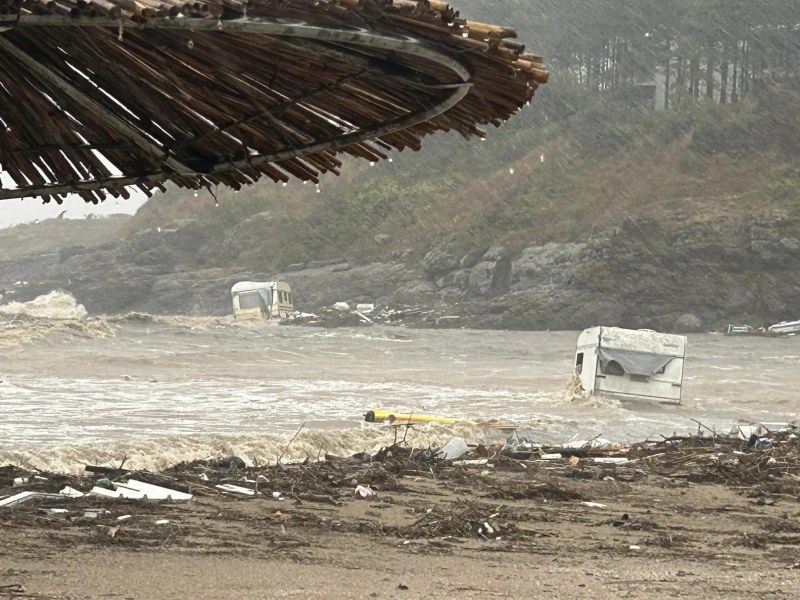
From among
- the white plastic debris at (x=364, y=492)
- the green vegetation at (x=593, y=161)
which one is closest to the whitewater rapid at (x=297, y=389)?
the white plastic debris at (x=364, y=492)

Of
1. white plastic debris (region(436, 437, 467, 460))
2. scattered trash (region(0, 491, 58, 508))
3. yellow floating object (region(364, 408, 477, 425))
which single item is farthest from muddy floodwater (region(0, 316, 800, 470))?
scattered trash (region(0, 491, 58, 508))

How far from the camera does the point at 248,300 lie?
1892 inches

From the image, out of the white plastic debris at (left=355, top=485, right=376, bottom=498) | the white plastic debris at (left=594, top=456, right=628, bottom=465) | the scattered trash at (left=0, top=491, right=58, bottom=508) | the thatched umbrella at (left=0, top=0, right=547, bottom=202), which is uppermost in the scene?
the thatched umbrella at (left=0, top=0, right=547, bottom=202)

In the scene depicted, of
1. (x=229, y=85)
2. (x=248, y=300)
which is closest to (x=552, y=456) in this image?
(x=229, y=85)

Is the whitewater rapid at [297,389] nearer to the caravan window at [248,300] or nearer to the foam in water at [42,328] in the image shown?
the foam in water at [42,328]

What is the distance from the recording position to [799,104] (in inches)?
2304

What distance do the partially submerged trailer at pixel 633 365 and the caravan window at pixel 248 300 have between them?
29000 millimetres

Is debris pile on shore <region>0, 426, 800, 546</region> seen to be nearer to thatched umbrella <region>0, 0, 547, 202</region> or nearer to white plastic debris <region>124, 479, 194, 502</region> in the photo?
white plastic debris <region>124, 479, 194, 502</region>

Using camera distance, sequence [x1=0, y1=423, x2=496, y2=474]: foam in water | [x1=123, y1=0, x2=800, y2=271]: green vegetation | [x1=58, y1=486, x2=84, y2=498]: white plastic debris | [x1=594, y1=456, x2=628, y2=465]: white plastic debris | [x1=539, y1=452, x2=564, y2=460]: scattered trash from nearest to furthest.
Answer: [x1=58, y1=486, x2=84, y2=498]: white plastic debris, [x1=0, y1=423, x2=496, y2=474]: foam in water, [x1=594, y1=456, x2=628, y2=465]: white plastic debris, [x1=539, y1=452, x2=564, y2=460]: scattered trash, [x1=123, y1=0, x2=800, y2=271]: green vegetation

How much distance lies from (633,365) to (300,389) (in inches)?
263

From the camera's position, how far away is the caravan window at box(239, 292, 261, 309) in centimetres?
4797

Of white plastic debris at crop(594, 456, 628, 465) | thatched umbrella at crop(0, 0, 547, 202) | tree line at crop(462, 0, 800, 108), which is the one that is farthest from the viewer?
tree line at crop(462, 0, 800, 108)

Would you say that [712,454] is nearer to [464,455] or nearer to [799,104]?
[464,455]

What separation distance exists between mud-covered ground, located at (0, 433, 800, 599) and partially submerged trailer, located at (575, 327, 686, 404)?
907 cm
